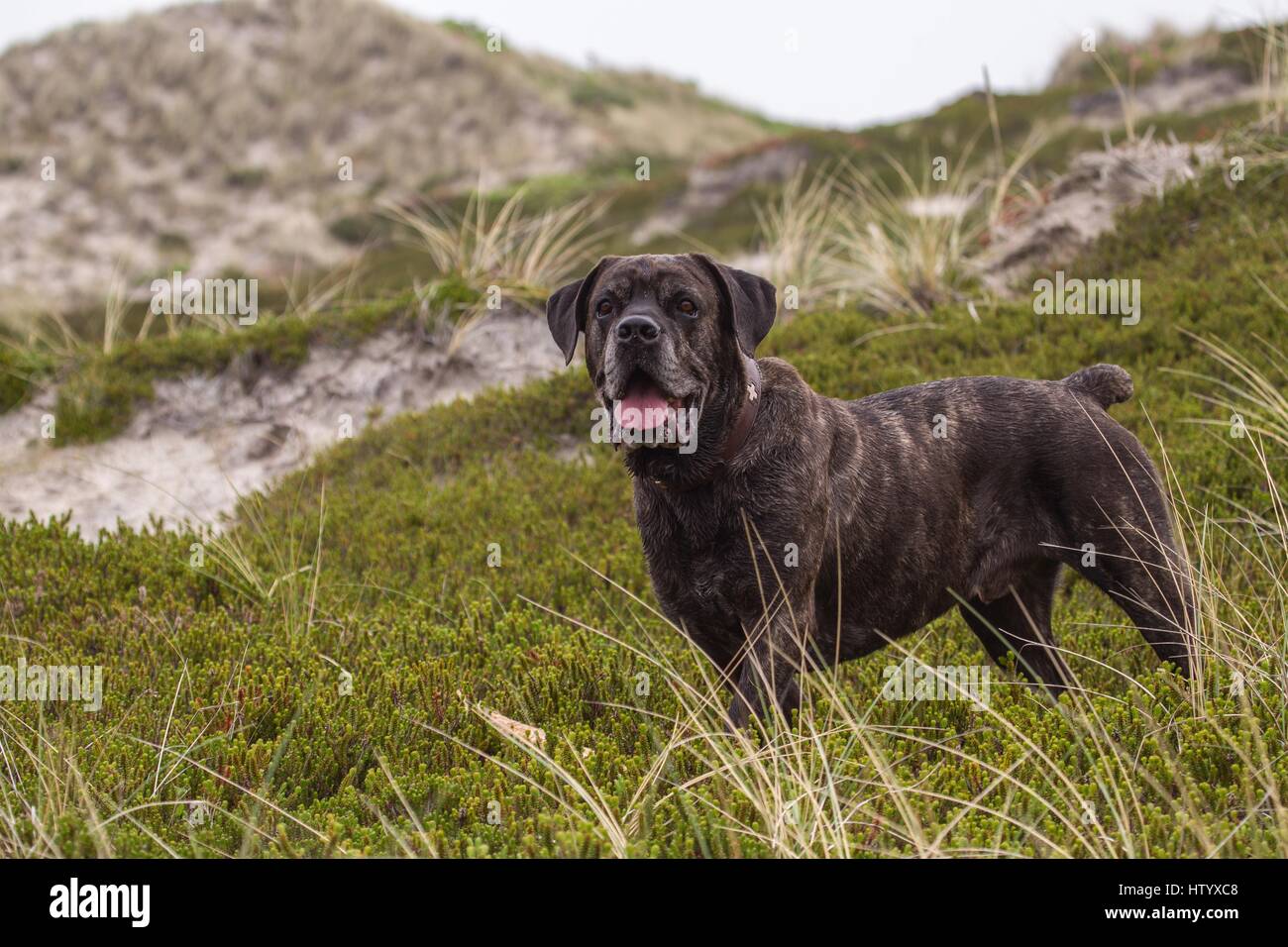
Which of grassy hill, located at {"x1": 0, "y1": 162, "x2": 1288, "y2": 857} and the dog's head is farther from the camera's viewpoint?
the dog's head

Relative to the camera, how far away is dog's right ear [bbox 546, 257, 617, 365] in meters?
4.27

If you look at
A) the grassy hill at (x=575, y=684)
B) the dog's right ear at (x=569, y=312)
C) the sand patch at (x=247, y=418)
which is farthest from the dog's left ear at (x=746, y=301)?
the sand patch at (x=247, y=418)

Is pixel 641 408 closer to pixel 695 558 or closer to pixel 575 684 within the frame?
pixel 695 558

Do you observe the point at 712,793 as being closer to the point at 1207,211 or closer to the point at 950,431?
the point at 950,431

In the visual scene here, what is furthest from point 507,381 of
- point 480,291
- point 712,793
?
point 712,793

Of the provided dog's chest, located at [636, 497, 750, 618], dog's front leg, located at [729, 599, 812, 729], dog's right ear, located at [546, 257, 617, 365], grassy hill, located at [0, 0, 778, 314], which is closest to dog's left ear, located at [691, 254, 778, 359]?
dog's right ear, located at [546, 257, 617, 365]

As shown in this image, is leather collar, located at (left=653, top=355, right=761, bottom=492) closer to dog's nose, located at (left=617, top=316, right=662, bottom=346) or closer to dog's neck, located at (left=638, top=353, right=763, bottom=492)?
dog's neck, located at (left=638, top=353, right=763, bottom=492)

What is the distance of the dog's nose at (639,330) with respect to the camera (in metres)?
3.57

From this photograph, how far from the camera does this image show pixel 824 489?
153 inches

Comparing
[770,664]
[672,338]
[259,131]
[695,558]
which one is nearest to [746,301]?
[672,338]

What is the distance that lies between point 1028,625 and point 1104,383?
117 centimetres

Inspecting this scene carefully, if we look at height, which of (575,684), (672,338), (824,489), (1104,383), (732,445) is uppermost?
(672,338)

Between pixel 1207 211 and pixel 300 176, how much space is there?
26.3 metres

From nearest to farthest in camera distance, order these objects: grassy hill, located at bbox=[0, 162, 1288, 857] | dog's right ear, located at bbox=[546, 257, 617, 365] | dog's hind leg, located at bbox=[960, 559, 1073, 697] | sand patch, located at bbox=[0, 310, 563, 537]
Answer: grassy hill, located at bbox=[0, 162, 1288, 857] → dog's right ear, located at bbox=[546, 257, 617, 365] → dog's hind leg, located at bbox=[960, 559, 1073, 697] → sand patch, located at bbox=[0, 310, 563, 537]
